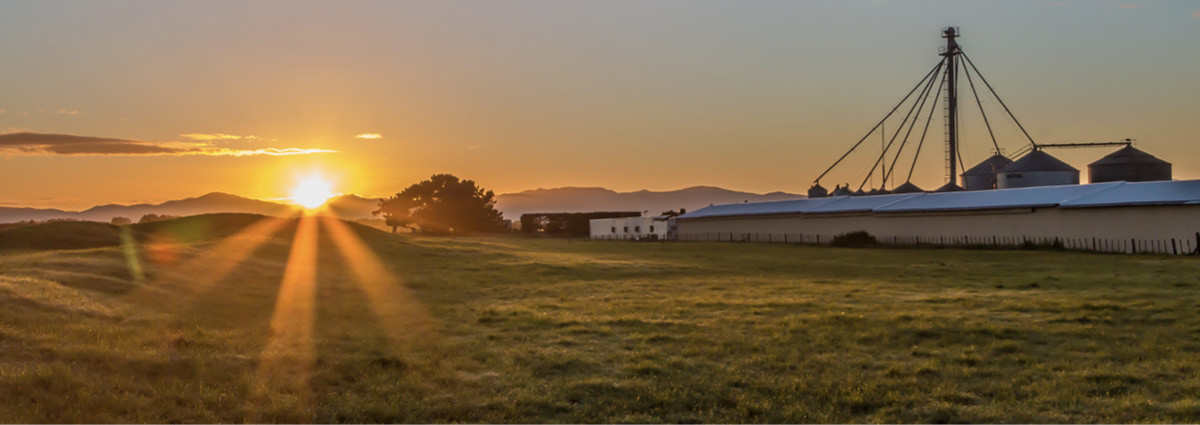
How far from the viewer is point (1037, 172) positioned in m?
81.4

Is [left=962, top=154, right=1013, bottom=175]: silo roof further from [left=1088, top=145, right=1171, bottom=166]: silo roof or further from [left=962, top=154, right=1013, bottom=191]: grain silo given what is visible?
[left=1088, top=145, right=1171, bottom=166]: silo roof

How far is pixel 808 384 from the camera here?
14.2m

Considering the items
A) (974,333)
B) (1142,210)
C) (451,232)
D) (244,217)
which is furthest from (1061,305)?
(451,232)

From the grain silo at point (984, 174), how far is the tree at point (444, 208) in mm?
66692

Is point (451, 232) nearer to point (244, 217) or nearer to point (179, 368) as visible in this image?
point (244, 217)

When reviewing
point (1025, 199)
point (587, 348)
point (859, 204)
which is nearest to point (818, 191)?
point (859, 204)

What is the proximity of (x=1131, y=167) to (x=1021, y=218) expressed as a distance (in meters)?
28.1

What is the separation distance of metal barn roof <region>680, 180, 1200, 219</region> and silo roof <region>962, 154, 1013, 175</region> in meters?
18.8

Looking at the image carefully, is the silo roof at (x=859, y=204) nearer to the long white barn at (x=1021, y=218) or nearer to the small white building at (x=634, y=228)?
the long white barn at (x=1021, y=218)

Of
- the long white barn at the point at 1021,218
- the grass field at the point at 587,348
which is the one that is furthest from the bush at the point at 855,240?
the grass field at the point at 587,348

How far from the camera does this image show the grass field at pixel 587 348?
12586mm

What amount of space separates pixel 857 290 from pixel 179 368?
72.7 ft

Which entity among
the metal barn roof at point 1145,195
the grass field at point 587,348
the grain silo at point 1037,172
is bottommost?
the grass field at point 587,348

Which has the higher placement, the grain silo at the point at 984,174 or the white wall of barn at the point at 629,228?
the grain silo at the point at 984,174
